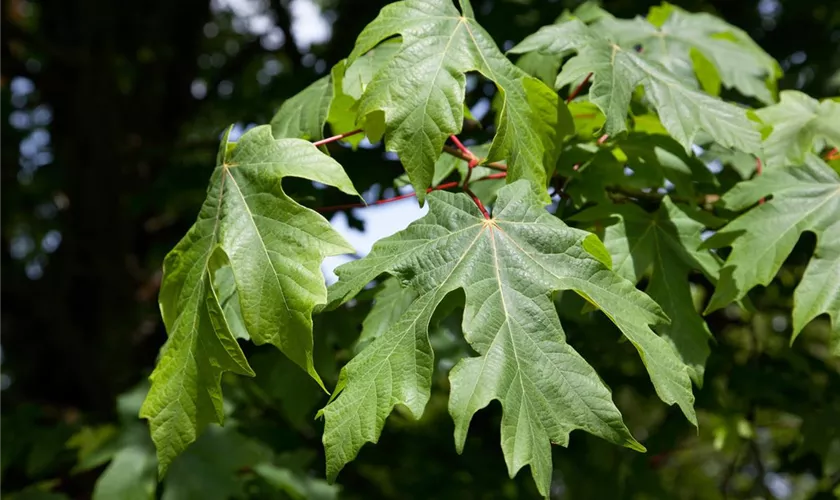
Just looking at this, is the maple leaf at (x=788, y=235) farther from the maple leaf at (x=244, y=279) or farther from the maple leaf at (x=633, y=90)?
the maple leaf at (x=244, y=279)

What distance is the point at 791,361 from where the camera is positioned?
2.43 metres

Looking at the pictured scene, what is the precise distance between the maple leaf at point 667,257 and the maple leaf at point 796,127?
257 millimetres

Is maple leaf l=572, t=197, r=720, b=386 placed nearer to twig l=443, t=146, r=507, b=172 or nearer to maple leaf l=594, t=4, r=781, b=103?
twig l=443, t=146, r=507, b=172

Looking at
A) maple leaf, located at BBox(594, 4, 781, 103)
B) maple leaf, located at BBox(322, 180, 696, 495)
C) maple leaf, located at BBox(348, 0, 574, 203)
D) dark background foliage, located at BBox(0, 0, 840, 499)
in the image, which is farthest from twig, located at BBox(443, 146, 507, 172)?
maple leaf, located at BBox(594, 4, 781, 103)

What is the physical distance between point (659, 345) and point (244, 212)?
708 millimetres

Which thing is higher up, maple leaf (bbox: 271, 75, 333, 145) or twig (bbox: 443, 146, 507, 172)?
maple leaf (bbox: 271, 75, 333, 145)

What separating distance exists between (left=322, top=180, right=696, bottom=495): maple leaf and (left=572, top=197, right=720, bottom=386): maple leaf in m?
0.23

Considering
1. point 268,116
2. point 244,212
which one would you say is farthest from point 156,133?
point 244,212

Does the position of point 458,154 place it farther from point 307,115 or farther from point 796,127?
point 796,127

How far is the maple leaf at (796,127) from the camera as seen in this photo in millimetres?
1641

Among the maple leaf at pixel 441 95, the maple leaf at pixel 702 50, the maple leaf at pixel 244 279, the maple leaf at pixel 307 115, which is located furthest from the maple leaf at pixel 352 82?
the maple leaf at pixel 702 50

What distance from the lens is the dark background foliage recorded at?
8.29 feet

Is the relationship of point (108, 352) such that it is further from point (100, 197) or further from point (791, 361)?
point (791, 361)

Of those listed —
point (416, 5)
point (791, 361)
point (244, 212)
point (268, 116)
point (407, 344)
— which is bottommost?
point (791, 361)
